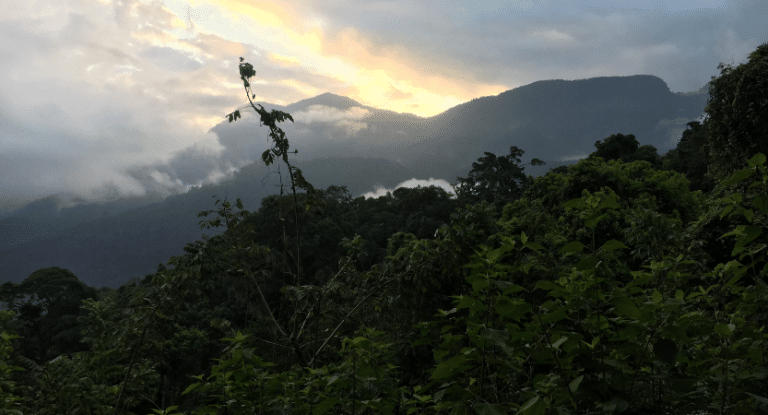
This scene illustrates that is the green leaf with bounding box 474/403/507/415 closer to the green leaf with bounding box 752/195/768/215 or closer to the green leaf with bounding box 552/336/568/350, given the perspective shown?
the green leaf with bounding box 552/336/568/350

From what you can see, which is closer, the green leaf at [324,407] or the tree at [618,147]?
the green leaf at [324,407]

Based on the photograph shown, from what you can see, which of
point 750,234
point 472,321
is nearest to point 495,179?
point 750,234

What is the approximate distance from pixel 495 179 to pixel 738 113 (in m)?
30.8

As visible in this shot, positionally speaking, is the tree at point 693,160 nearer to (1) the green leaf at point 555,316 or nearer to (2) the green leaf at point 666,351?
(2) the green leaf at point 666,351

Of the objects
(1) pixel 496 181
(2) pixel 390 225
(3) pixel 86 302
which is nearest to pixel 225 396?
(3) pixel 86 302

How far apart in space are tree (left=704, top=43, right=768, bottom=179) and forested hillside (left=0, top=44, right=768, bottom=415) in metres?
0.03

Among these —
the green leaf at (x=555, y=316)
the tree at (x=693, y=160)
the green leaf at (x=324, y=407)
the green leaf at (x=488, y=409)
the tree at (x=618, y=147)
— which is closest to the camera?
the green leaf at (x=488, y=409)

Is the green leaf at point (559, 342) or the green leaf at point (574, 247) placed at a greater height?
the green leaf at point (574, 247)

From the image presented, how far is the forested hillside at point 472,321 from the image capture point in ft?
4.97

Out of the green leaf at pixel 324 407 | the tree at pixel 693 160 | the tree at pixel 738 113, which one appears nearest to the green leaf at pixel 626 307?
the green leaf at pixel 324 407

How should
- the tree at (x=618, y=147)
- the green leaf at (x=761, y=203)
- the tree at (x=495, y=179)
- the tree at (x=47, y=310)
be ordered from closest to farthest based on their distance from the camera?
the green leaf at (x=761, y=203) → the tree at (x=47, y=310) → the tree at (x=618, y=147) → the tree at (x=495, y=179)

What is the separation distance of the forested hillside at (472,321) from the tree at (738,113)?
3 centimetres

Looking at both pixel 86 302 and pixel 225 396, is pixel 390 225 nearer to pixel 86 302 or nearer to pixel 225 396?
pixel 86 302

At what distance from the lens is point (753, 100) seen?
911 centimetres
